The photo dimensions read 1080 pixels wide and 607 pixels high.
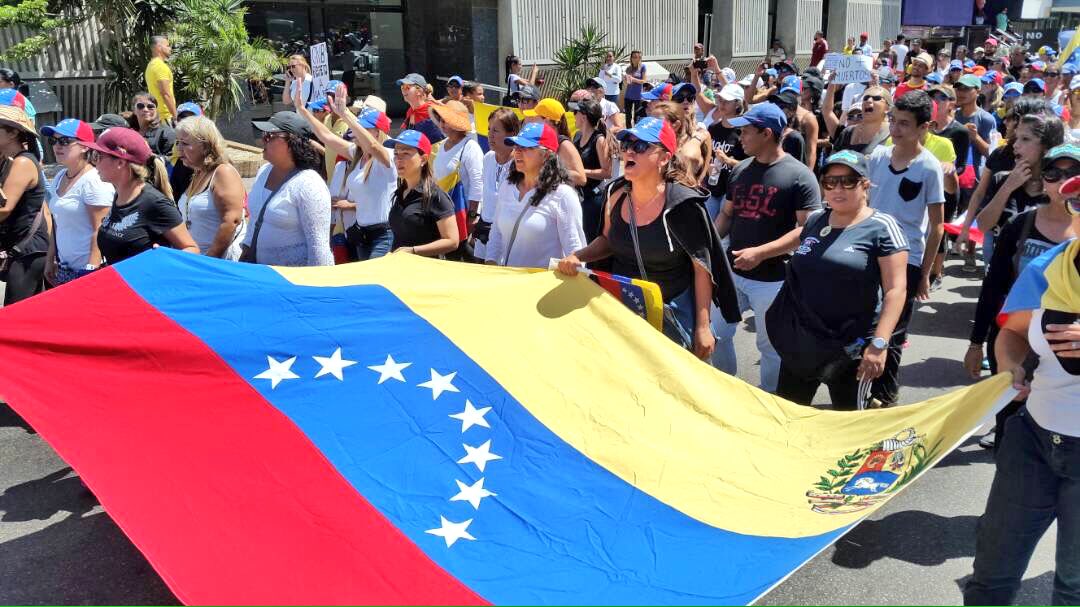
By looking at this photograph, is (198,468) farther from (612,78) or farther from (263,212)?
(612,78)

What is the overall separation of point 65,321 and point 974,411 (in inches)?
154

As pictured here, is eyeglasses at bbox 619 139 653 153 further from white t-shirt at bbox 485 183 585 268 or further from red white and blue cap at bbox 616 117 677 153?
white t-shirt at bbox 485 183 585 268

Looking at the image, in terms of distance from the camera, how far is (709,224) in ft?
15.3

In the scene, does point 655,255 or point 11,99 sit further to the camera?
point 11,99

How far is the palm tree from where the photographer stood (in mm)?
14984

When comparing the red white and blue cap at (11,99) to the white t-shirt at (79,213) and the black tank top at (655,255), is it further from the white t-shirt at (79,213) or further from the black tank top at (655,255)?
the black tank top at (655,255)

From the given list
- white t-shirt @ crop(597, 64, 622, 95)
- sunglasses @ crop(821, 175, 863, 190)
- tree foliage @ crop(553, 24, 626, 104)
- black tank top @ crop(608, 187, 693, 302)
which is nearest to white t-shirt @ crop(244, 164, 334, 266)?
black tank top @ crop(608, 187, 693, 302)

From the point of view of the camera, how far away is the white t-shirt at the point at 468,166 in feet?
25.7

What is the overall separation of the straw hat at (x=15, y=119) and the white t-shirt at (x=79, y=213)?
2.67ft

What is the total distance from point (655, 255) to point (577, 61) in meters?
18.4

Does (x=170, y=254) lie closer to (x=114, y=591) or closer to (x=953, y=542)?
(x=114, y=591)

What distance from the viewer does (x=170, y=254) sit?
482 cm

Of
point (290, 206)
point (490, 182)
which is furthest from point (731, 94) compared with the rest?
point (290, 206)

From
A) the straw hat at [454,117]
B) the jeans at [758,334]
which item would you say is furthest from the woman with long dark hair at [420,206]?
the jeans at [758,334]
